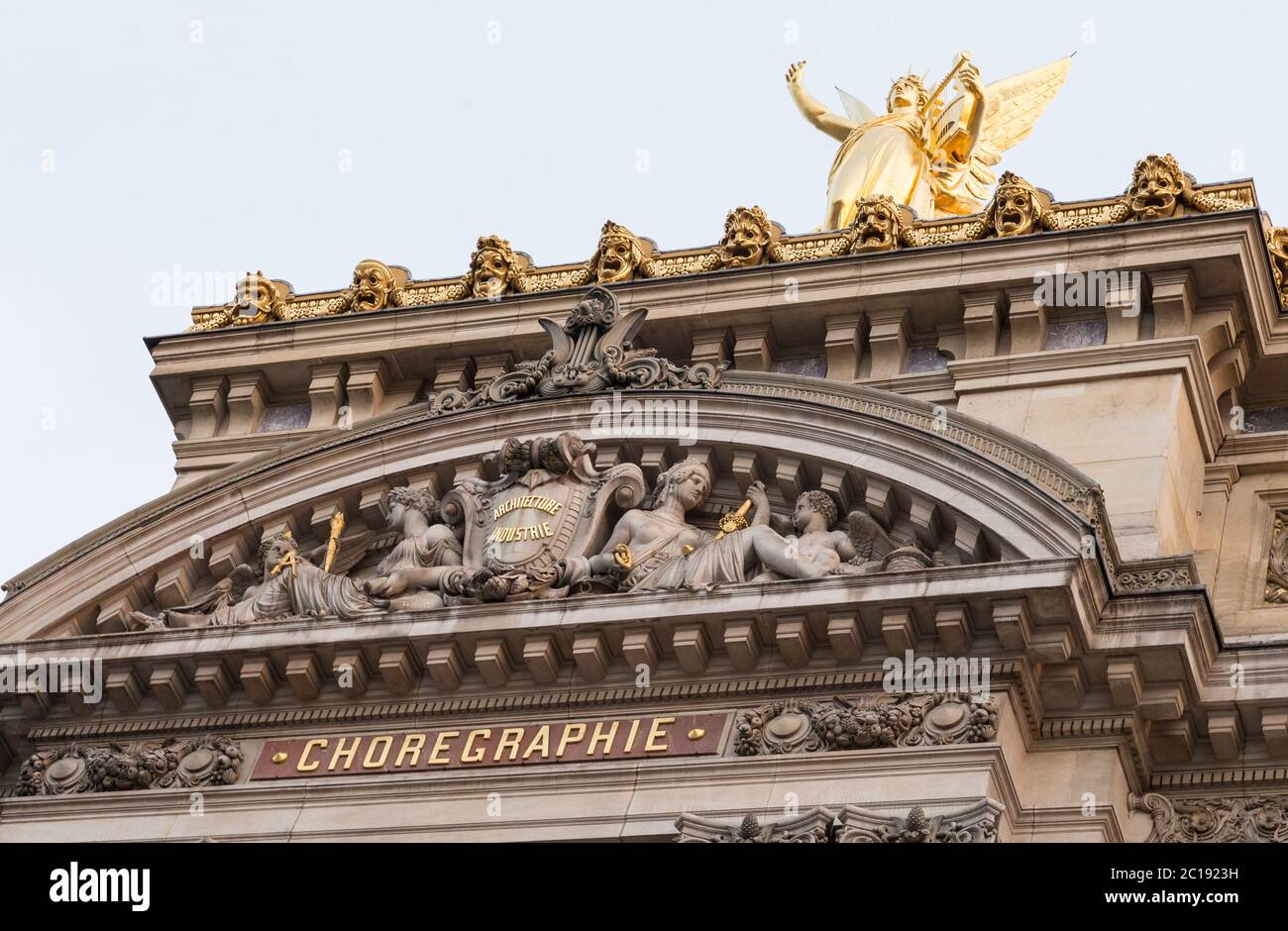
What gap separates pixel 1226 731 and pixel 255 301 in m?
10.7

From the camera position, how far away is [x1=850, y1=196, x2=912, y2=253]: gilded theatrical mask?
27.3 meters

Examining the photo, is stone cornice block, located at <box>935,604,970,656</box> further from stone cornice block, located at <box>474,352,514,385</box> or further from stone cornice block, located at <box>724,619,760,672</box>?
stone cornice block, located at <box>474,352,514,385</box>

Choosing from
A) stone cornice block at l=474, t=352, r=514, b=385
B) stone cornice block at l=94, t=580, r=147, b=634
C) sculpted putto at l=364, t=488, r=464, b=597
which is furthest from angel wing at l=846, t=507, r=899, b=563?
stone cornice block at l=94, t=580, r=147, b=634

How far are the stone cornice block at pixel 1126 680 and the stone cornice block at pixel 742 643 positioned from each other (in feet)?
8.56

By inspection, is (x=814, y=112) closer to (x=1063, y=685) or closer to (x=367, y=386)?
(x=367, y=386)

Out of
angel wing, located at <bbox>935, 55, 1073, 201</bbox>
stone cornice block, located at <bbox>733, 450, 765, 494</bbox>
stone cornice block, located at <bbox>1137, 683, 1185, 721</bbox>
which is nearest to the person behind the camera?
stone cornice block, located at <bbox>1137, 683, 1185, 721</bbox>

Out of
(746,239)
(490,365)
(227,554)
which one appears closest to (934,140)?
(746,239)

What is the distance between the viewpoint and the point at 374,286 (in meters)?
29.0

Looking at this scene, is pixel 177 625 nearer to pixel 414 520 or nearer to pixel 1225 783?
pixel 414 520

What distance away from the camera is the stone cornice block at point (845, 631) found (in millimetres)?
23125

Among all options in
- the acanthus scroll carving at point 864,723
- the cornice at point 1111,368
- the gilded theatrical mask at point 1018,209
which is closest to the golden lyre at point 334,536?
the acanthus scroll carving at point 864,723

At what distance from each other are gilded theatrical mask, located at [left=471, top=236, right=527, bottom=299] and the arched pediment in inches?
82.7

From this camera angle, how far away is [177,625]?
25969 millimetres

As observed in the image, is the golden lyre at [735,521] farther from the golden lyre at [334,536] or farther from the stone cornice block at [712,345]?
the golden lyre at [334,536]
